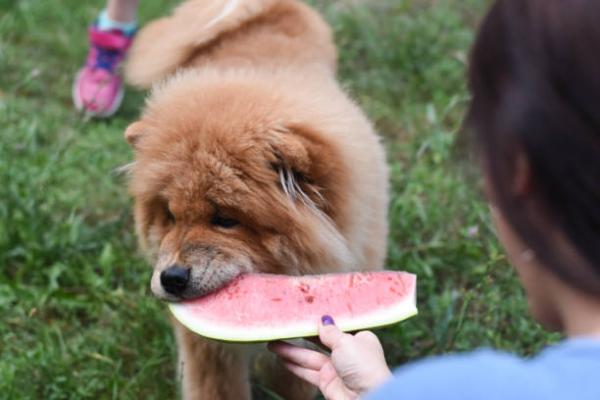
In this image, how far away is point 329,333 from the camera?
2494 mm

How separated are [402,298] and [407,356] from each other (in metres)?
0.88

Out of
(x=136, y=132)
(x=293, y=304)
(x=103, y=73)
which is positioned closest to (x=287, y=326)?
(x=293, y=304)

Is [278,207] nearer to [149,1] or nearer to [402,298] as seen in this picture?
[402,298]

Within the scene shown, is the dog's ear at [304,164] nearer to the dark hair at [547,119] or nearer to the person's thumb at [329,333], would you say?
the person's thumb at [329,333]

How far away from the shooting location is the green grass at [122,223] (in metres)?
3.63

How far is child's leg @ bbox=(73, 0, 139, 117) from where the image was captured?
5.41 m

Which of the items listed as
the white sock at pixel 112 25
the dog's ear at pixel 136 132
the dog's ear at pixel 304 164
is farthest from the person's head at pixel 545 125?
the white sock at pixel 112 25

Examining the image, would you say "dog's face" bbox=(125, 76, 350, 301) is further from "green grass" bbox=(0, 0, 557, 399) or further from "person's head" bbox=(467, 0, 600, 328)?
"person's head" bbox=(467, 0, 600, 328)

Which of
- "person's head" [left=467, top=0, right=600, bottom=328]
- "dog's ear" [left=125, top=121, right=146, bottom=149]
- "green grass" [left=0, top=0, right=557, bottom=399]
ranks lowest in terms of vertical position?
"green grass" [left=0, top=0, right=557, bottom=399]

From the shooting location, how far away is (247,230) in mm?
3037

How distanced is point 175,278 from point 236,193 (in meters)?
0.37

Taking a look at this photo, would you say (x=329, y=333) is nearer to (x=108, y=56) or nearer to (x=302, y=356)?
(x=302, y=356)

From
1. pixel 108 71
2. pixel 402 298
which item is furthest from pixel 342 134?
pixel 108 71

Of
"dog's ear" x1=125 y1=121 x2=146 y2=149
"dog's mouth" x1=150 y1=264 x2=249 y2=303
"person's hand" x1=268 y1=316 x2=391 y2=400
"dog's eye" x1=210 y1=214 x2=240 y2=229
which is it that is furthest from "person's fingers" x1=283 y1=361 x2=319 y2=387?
"dog's ear" x1=125 y1=121 x2=146 y2=149
